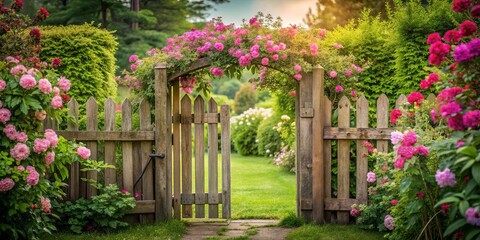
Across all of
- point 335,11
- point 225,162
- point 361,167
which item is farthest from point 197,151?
point 335,11

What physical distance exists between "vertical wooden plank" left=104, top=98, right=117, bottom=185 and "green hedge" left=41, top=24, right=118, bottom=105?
2.73 ft

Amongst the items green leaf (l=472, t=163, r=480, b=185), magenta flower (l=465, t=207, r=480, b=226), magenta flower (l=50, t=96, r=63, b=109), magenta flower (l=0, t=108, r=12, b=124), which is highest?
magenta flower (l=50, t=96, r=63, b=109)

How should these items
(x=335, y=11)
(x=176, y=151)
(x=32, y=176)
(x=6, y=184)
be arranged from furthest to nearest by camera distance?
(x=335, y=11) < (x=176, y=151) < (x=32, y=176) < (x=6, y=184)

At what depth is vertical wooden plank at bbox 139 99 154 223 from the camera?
242 inches

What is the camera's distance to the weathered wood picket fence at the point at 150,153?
6035 millimetres

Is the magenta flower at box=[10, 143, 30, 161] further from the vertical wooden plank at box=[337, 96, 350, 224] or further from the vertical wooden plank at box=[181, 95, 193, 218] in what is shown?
the vertical wooden plank at box=[337, 96, 350, 224]

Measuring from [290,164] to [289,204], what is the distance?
12.4ft

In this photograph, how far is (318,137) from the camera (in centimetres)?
Result: 607

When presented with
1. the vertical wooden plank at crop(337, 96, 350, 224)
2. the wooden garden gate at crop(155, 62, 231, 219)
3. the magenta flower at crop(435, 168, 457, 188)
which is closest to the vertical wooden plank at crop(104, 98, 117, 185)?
the wooden garden gate at crop(155, 62, 231, 219)

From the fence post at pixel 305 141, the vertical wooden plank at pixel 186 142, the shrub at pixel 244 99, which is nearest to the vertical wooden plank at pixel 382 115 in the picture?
the fence post at pixel 305 141

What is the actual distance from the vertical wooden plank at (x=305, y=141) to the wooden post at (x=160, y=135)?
4.97ft

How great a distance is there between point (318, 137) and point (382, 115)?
729mm

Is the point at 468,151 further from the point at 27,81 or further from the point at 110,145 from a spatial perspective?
the point at 110,145

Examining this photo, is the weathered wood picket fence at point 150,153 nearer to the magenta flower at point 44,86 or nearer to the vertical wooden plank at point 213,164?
the vertical wooden plank at point 213,164
